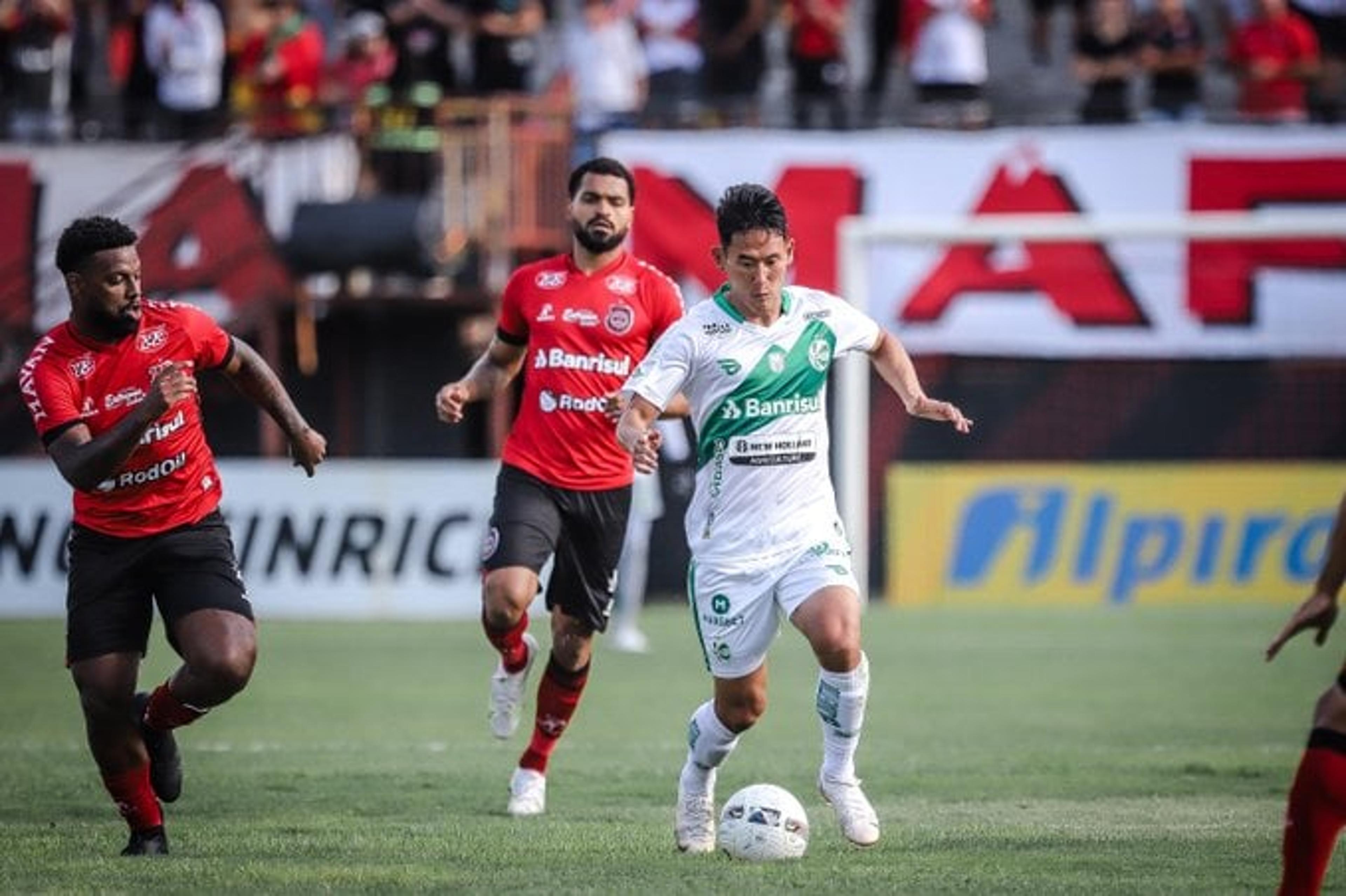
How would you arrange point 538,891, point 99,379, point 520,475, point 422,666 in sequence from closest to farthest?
point 538,891, point 99,379, point 520,475, point 422,666

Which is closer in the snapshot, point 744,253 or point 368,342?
point 744,253

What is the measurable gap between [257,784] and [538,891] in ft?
13.1

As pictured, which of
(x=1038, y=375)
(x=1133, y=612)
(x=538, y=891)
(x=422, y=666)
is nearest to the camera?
(x=538, y=891)

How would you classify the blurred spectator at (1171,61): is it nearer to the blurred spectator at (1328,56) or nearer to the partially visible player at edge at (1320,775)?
the blurred spectator at (1328,56)

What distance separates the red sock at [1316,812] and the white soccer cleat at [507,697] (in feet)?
17.4

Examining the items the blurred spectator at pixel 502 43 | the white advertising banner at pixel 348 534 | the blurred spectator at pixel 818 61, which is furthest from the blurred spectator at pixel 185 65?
the blurred spectator at pixel 818 61

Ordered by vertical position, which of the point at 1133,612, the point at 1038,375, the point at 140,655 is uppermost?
the point at 140,655

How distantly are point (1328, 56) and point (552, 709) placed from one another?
52.4 feet

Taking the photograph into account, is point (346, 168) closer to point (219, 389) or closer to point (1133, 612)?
point (219, 389)

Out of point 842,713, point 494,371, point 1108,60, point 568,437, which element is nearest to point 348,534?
point 1108,60

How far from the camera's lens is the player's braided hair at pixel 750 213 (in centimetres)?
982

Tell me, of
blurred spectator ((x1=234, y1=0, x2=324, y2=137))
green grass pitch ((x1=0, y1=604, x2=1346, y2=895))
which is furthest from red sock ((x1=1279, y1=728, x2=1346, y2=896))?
blurred spectator ((x1=234, y1=0, x2=324, y2=137))

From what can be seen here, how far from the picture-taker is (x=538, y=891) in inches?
351

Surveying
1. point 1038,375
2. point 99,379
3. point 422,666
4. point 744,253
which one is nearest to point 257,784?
point 99,379
